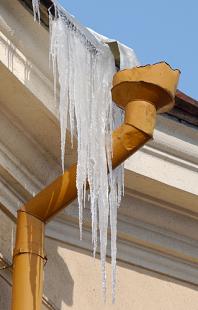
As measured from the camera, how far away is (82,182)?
646 centimetres

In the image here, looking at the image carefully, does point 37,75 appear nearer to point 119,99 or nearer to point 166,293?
point 119,99

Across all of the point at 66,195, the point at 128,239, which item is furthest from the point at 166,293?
the point at 66,195

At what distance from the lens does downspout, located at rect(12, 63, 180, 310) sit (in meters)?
6.42

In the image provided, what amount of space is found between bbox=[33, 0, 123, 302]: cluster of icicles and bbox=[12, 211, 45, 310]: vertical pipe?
218 mm

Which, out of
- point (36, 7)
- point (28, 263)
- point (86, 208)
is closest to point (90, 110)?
point (36, 7)

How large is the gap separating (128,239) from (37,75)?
107 centimetres

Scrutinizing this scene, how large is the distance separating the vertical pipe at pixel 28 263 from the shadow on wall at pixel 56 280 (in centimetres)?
49

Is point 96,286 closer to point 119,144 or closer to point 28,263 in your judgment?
point 28,263

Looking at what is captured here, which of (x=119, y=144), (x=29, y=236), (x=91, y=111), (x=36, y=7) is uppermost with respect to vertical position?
(x=36, y=7)

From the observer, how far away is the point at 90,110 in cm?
683

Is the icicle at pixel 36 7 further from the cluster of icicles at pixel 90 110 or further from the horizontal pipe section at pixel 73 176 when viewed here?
the horizontal pipe section at pixel 73 176

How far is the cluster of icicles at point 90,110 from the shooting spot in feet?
21.6

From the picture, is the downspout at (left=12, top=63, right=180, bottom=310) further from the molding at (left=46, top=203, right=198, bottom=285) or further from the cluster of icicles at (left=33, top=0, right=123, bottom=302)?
the molding at (left=46, top=203, right=198, bottom=285)

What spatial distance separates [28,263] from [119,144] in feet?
2.10
